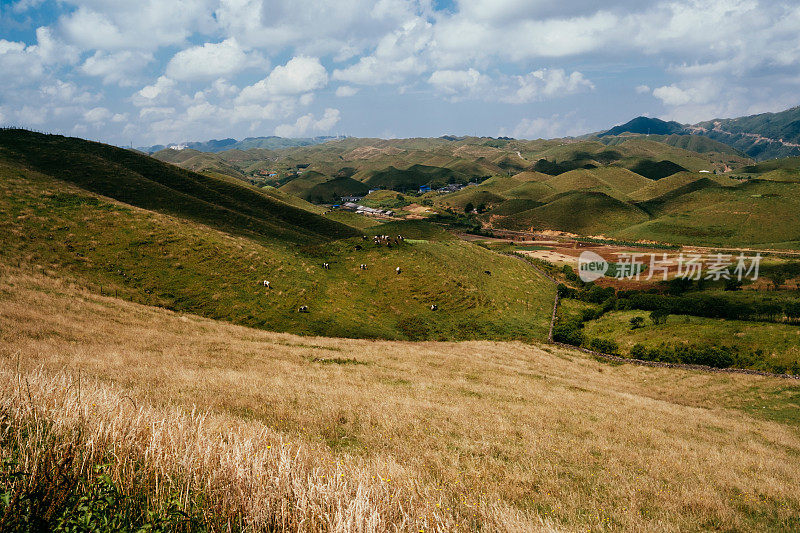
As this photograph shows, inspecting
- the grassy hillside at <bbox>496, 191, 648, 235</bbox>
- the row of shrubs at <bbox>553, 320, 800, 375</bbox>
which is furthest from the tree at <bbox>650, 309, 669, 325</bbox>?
the grassy hillside at <bbox>496, 191, 648, 235</bbox>

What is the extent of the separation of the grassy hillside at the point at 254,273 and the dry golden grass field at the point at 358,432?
6.25m

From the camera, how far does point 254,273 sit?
146 ft

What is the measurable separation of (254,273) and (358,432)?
3720cm

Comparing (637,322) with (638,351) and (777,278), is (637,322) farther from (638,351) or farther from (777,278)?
(777,278)

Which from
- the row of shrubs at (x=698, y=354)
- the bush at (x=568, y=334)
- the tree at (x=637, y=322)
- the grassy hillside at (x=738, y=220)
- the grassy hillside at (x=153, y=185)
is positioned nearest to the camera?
the row of shrubs at (x=698, y=354)

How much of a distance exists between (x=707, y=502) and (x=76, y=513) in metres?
12.7

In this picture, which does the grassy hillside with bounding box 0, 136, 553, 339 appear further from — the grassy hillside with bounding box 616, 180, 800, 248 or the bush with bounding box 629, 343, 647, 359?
the grassy hillside with bounding box 616, 180, 800, 248

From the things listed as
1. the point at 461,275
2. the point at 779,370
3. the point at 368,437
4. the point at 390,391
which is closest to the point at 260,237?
the point at 461,275

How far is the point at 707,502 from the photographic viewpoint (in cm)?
881

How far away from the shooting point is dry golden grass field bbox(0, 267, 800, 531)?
5.43 meters

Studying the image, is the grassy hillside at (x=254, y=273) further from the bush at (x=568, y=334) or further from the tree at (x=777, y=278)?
the tree at (x=777, y=278)

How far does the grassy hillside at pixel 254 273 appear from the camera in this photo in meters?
36.6

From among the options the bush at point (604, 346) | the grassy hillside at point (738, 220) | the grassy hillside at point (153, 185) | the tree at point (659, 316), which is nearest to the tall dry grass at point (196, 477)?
the bush at point (604, 346)

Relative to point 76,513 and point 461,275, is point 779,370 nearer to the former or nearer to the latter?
point 461,275
